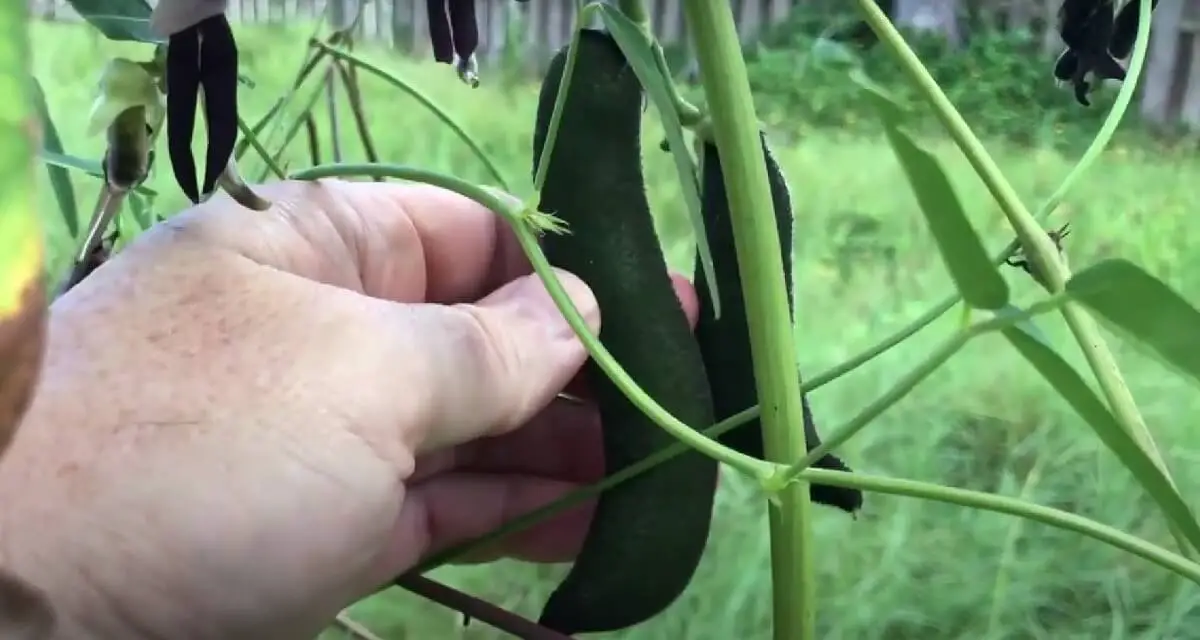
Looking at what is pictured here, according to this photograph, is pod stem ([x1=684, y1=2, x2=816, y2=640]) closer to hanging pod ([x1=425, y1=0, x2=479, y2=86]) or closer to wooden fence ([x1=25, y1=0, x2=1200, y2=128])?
hanging pod ([x1=425, y1=0, x2=479, y2=86])

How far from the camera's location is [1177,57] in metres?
0.87

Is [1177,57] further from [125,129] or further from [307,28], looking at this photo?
[125,129]

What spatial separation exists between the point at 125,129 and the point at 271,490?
122 mm

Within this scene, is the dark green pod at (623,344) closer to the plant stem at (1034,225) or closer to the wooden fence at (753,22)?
the plant stem at (1034,225)

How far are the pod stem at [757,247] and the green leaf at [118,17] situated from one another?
17 cm

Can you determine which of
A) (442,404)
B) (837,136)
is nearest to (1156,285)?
→ (442,404)

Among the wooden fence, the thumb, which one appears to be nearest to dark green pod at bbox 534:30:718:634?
the thumb

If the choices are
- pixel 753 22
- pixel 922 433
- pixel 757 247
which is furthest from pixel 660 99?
pixel 753 22

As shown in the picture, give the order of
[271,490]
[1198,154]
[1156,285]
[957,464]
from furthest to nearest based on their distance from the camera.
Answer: [1198,154]
[957,464]
[271,490]
[1156,285]

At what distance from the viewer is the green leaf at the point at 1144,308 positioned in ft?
0.65

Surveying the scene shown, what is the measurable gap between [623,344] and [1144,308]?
180mm

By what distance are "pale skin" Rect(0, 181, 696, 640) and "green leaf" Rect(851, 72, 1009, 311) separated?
148 millimetres

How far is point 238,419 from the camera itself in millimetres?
300

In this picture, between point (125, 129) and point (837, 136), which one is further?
point (837, 136)
